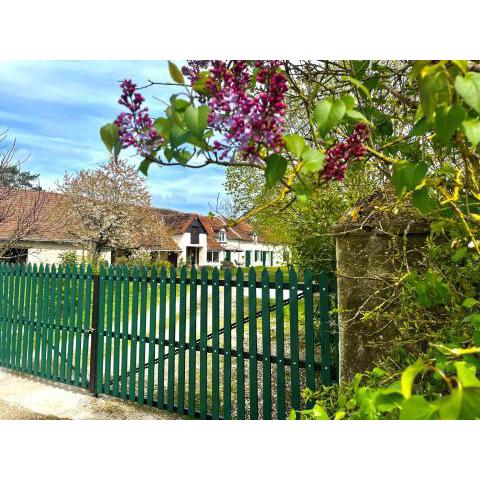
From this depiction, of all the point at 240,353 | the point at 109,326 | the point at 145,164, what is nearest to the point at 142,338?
the point at 109,326

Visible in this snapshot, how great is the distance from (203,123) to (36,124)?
1.84 m

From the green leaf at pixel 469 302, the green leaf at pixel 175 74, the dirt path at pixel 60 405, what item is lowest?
the dirt path at pixel 60 405

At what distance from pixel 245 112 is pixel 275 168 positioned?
11 cm

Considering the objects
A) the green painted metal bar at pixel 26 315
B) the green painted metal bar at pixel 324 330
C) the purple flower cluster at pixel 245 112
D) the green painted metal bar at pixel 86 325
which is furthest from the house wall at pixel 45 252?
the purple flower cluster at pixel 245 112

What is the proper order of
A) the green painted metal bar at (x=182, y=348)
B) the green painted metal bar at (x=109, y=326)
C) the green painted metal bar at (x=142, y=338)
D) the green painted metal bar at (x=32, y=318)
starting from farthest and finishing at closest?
the green painted metal bar at (x=32, y=318) → the green painted metal bar at (x=109, y=326) → the green painted metal bar at (x=142, y=338) → the green painted metal bar at (x=182, y=348)

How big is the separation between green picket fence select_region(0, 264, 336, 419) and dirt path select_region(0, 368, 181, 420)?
8 cm

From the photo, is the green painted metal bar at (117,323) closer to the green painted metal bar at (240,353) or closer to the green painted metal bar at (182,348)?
the green painted metal bar at (182,348)

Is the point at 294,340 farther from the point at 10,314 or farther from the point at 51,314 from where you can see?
the point at 10,314

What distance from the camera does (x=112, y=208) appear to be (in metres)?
13.0

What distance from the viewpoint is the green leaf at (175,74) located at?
2.52ft

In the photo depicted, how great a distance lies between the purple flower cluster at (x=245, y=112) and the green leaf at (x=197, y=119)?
36mm

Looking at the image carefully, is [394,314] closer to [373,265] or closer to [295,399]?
[373,265]
